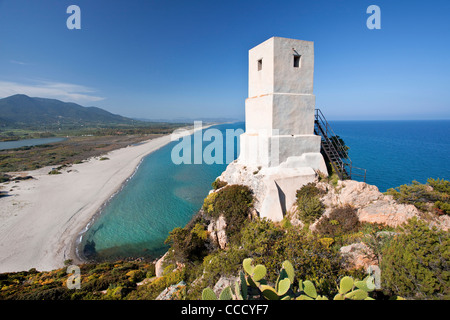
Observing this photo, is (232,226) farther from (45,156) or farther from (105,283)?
(45,156)

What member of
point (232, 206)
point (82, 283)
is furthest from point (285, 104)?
point (82, 283)

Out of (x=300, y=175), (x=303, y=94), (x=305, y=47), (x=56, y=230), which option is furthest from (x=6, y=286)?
(x=305, y=47)

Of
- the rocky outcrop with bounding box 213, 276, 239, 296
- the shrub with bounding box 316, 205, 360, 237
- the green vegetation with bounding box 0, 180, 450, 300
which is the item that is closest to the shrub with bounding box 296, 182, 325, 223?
the green vegetation with bounding box 0, 180, 450, 300

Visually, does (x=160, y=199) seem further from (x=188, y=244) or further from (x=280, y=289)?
(x=280, y=289)

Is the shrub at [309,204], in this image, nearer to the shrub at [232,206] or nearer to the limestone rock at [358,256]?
the limestone rock at [358,256]

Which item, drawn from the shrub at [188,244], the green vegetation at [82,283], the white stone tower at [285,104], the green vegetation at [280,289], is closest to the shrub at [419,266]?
the green vegetation at [280,289]
